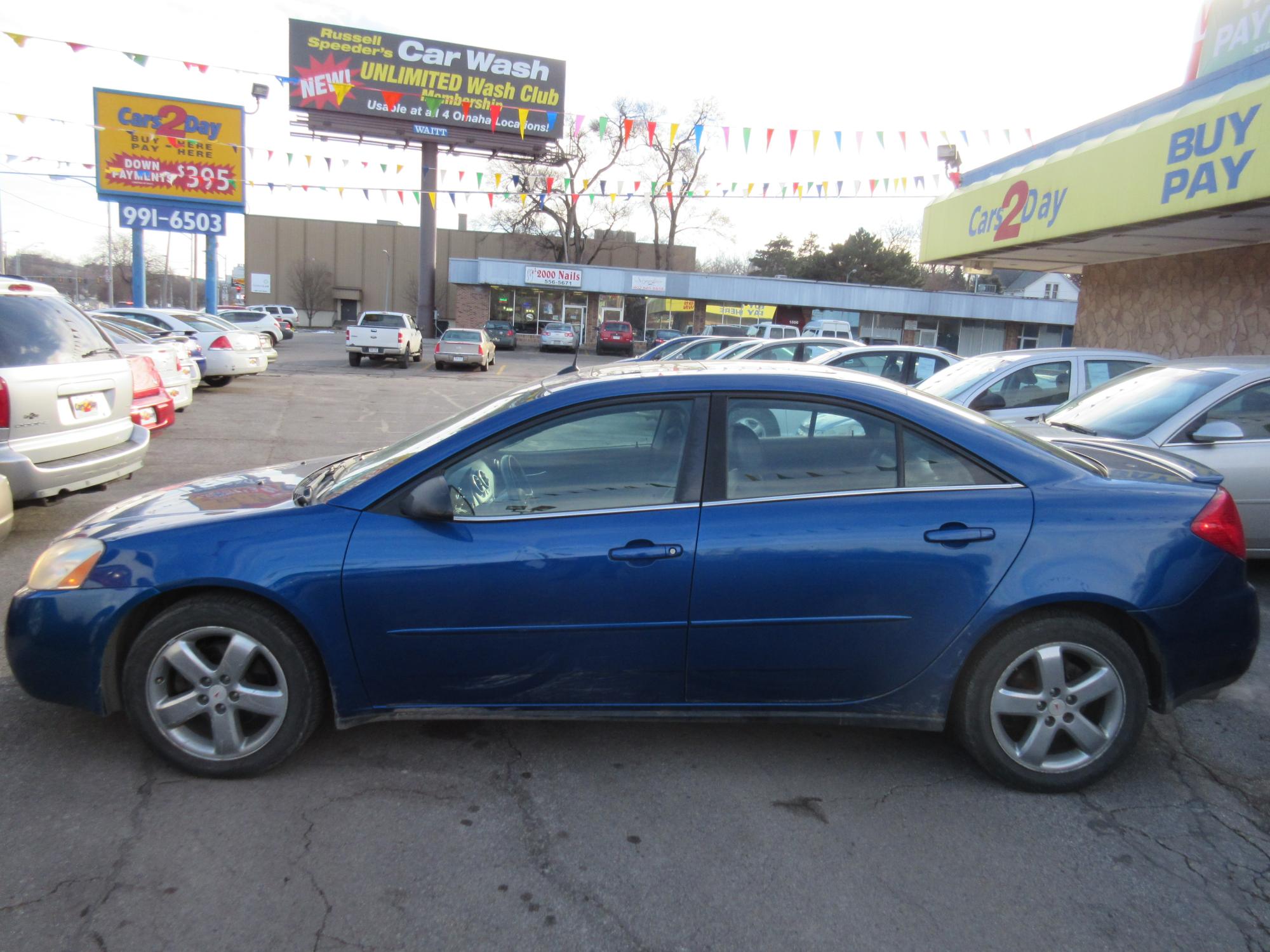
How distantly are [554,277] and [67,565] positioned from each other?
144 feet

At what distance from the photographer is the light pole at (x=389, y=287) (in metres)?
63.3

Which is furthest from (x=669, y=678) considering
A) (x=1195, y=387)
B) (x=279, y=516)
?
(x=1195, y=387)

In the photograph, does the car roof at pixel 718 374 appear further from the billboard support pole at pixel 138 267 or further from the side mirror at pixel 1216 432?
the billboard support pole at pixel 138 267

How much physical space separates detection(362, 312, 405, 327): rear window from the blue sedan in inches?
996

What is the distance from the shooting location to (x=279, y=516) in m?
3.12

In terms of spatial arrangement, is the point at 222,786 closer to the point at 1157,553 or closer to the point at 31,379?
the point at 1157,553

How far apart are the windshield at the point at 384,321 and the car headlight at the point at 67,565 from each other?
25.2 meters

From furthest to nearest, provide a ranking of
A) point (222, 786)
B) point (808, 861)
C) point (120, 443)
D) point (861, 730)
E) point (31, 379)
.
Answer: point (120, 443), point (31, 379), point (861, 730), point (222, 786), point (808, 861)

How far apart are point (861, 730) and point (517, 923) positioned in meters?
1.77

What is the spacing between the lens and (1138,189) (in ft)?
33.9

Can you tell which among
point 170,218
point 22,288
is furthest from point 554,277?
Result: point 22,288

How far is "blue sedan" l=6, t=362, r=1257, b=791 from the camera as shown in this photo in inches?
119

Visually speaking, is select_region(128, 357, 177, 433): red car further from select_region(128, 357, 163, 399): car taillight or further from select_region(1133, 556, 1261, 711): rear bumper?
select_region(1133, 556, 1261, 711): rear bumper

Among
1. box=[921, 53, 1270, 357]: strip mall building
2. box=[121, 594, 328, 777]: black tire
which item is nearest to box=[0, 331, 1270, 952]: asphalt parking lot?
box=[121, 594, 328, 777]: black tire
